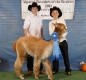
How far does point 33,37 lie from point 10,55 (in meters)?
1.03

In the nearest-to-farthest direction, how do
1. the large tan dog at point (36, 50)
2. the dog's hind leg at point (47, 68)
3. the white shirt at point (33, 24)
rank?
the large tan dog at point (36, 50) → the dog's hind leg at point (47, 68) → the white shirt at point (33, 24)

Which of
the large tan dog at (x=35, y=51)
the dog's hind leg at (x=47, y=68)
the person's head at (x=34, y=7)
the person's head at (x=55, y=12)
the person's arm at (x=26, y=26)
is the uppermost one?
the person's head at (x=34, y=7)

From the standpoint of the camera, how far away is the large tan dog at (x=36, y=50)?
5.22 m

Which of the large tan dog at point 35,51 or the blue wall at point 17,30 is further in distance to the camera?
the blue wall at point 17,30

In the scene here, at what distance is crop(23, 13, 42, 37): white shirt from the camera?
5.62 meters

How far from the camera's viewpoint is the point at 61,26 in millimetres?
5242

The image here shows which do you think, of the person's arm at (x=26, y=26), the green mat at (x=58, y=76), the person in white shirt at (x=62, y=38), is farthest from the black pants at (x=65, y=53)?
the person's arm at (x=26, y=26)

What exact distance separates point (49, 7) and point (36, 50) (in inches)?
45.9

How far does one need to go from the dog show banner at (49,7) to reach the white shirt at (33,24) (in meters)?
0.42

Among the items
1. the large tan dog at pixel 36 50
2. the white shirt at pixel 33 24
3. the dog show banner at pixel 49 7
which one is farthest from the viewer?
the dog show banner at pixel 49 7

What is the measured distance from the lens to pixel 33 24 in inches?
222

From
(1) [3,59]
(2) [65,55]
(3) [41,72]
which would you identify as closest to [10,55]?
(1) [3,59]

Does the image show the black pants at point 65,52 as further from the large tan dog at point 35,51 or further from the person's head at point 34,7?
the person's head at point 34,7

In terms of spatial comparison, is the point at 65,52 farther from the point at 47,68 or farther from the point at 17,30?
the point at 17,30
